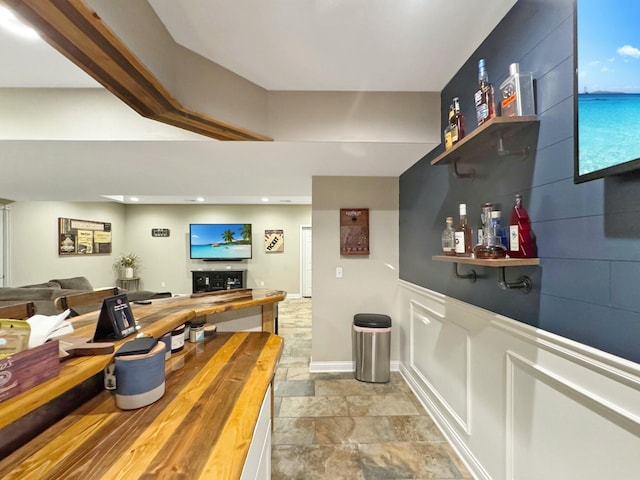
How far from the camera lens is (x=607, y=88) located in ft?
2.63

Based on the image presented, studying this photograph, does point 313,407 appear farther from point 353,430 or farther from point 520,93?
point 520,93

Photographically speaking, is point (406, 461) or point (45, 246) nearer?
point (406, 461)

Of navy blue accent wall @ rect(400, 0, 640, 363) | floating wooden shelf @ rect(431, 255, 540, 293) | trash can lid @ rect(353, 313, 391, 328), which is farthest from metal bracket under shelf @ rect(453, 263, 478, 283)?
trash can lid @ rect(353, 313, 391, 328)

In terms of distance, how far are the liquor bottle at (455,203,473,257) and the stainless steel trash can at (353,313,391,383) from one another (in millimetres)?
1403

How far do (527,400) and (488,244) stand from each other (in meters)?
0.69

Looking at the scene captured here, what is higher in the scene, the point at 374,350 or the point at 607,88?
the point at 607,88

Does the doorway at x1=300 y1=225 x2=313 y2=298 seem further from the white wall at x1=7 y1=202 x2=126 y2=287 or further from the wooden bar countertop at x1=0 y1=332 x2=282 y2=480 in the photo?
the wooden bar countertop at x1=0 y1=332 x2=282 y2=480

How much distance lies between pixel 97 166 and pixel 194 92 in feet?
5.45

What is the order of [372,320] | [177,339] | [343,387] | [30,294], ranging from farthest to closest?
[30,294]
[372,320]
[343,387]
[177,339]

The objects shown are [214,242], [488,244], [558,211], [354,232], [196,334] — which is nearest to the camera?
[558,211]

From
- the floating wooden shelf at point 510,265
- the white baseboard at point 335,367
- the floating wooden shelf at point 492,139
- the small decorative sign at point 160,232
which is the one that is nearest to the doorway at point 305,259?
the small decorative sign at point 160,232

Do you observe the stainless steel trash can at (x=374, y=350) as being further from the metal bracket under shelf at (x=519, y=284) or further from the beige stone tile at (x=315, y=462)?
the metal bracket under shelf at (x=519, y=284)

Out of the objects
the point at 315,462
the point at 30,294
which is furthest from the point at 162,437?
the point at 30,294

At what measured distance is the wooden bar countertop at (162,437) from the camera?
67 centimetres
